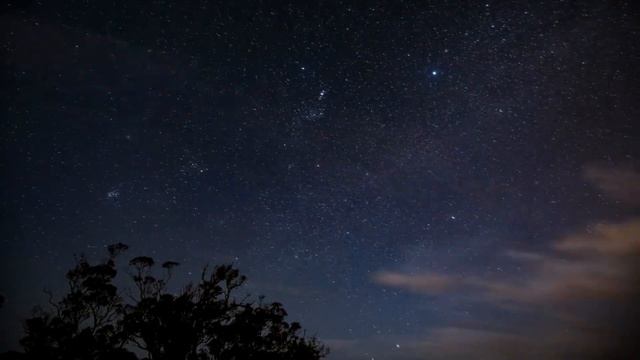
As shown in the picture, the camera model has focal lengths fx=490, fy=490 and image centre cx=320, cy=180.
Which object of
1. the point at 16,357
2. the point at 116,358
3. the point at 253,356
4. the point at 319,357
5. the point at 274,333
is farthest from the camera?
the point at 319,357

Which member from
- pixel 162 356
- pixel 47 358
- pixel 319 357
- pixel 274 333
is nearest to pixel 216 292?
pixel 162 356

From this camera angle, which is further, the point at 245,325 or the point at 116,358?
the point at 245,325

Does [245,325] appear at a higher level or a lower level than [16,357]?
higher

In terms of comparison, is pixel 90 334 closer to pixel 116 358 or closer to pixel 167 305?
pixel 116 358

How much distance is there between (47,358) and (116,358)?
3507 mm

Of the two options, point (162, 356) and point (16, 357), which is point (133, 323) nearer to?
point (162, 356)

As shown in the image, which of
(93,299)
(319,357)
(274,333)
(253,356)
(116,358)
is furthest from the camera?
(319,357)

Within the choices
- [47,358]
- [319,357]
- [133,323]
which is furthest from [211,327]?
[319,357]

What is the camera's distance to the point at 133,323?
93.7 ft

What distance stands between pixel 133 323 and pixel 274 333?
34.2 ft

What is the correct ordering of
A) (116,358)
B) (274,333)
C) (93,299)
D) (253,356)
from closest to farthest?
(116,358), (93,299), (253,356), (274,333)

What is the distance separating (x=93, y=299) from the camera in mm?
29078

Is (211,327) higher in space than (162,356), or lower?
higher

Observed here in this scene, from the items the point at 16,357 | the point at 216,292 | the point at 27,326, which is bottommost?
the point at 16,357
